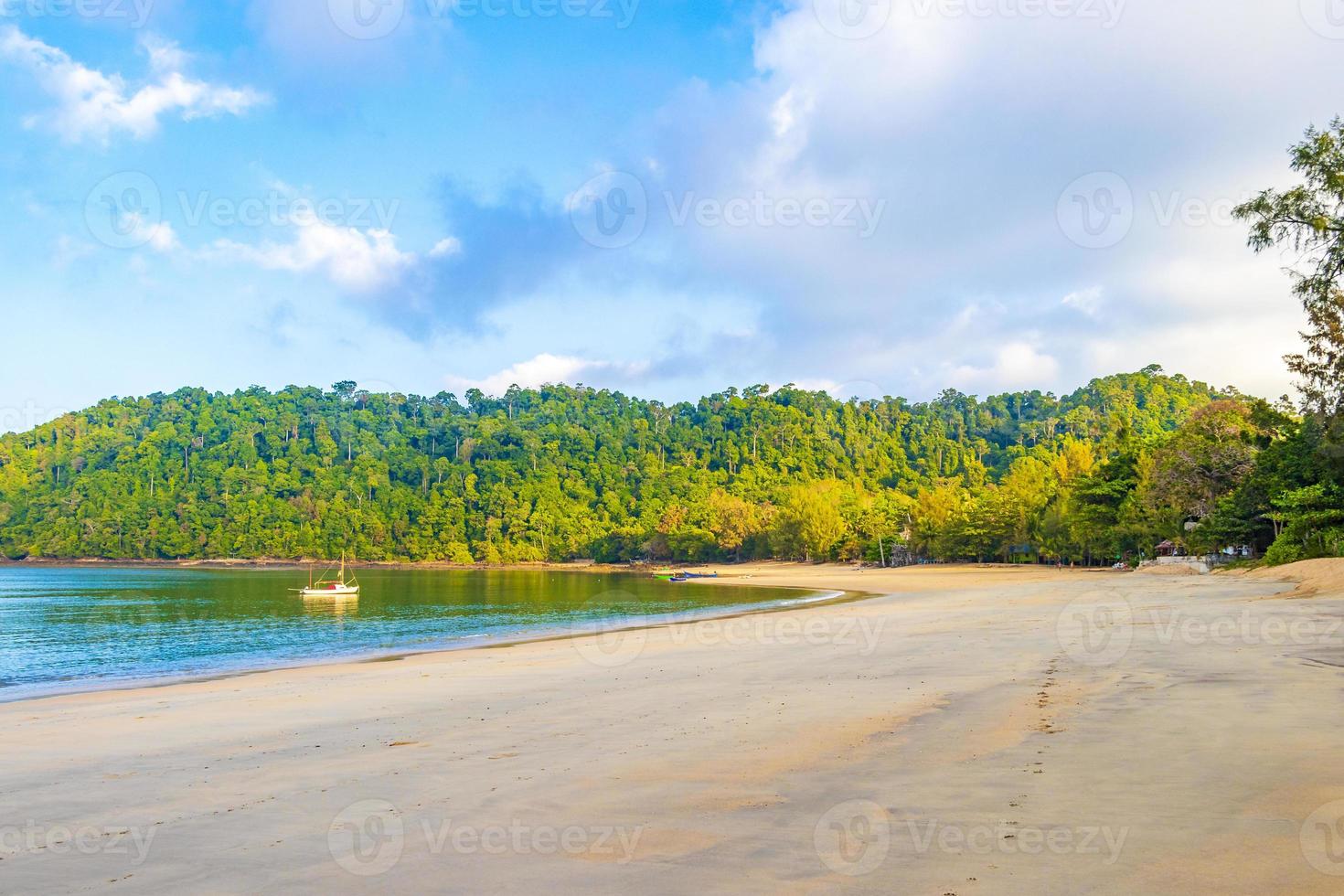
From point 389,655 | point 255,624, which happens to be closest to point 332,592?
point 255,624

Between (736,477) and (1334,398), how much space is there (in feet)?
523

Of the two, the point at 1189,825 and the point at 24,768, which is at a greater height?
the point at 1189,825

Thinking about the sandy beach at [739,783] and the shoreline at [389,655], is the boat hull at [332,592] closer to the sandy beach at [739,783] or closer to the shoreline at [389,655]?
the shoreline at [389,655]

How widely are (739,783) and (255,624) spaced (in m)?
45.0

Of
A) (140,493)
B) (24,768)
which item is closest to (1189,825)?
(24,768)

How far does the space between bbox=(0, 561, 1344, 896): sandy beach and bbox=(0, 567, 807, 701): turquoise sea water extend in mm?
12619

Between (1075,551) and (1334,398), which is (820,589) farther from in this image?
(1334,398)

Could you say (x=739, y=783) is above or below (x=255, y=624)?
above

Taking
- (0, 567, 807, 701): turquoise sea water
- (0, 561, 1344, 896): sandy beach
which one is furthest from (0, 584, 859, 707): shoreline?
(0, 561, 1344, 896): sandy beach

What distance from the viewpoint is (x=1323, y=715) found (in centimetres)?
835

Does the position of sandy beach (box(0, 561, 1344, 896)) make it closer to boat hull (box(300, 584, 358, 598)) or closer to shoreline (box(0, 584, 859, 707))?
shoreline (box(0, 584, 859, 707))

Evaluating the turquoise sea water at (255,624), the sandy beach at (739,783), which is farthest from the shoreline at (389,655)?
the sandy beach at (739,783)

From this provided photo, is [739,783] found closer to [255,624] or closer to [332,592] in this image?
[255,624]

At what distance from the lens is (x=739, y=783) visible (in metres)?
7.05
